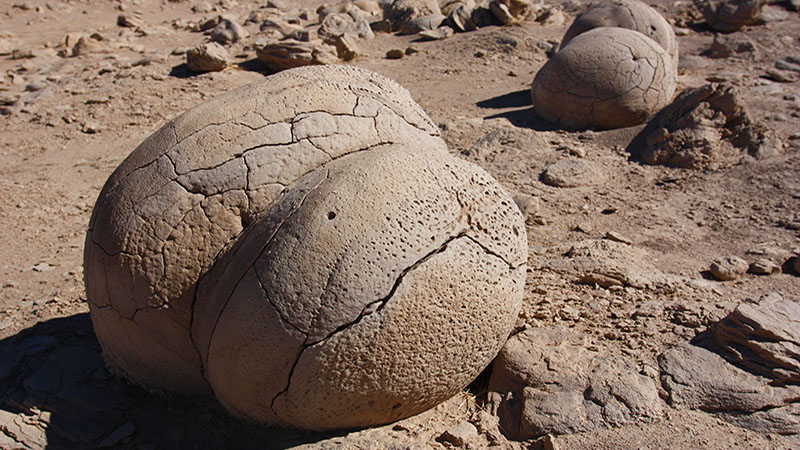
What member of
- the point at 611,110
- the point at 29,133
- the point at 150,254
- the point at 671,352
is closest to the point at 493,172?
the point at 611,110

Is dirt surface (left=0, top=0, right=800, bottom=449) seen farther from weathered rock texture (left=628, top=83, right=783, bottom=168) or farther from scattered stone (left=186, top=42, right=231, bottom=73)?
scattered stone (left=186, top=42, right=231, bottom=73)

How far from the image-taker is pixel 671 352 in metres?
3.22

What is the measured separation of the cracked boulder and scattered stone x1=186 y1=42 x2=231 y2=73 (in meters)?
5.15

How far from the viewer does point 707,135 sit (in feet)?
19.9

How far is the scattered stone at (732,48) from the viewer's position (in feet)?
30.1

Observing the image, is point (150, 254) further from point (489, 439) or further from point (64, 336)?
point (489, 439)

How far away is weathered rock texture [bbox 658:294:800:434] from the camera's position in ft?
9.49

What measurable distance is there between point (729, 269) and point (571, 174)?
212 cm

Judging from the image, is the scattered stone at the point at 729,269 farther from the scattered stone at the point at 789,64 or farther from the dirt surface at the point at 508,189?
the scattered stone at the point at 789,64

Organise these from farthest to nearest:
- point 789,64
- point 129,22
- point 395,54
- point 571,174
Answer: point 129,22 → point 395,54 → point 789,64 → point 571,174

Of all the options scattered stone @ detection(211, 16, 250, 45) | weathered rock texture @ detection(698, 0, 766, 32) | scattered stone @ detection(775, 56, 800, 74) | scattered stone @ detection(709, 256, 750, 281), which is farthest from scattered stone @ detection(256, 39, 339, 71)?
scattered stone @ detection(709, 256, 750, 281)

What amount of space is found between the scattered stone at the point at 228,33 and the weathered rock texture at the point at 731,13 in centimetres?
823

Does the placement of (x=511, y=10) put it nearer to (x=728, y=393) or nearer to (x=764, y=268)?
(x=764, y=268)

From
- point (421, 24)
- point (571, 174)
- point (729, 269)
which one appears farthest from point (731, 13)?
point (729, 269)
